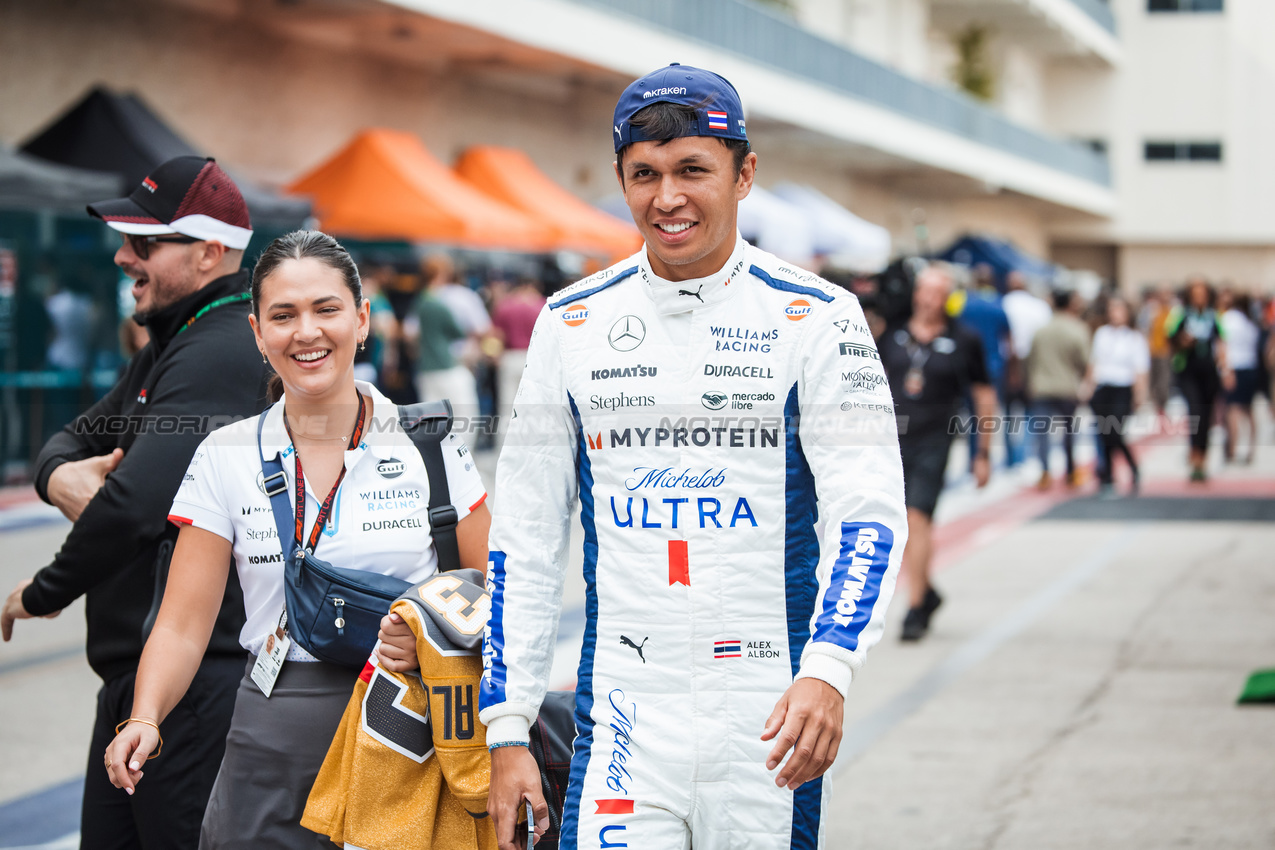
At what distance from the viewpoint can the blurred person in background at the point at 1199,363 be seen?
1636 cm

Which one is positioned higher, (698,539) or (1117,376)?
(1117,376)

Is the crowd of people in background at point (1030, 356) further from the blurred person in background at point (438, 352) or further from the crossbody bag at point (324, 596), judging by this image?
the crossbody bag at point (324, 596)

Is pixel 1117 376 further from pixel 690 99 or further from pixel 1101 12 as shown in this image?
pixel 1101 12

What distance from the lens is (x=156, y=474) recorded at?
3.34 meters

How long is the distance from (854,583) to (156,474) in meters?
1.74

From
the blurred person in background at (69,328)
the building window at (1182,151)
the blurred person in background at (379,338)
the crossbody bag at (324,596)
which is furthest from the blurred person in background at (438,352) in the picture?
the building window at (1182,151)

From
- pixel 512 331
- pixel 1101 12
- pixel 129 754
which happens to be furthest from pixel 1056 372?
pixel 1101 12

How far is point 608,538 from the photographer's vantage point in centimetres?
267

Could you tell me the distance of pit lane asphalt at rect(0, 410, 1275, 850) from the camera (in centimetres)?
522

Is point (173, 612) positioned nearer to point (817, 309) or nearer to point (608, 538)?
point (608, 538)

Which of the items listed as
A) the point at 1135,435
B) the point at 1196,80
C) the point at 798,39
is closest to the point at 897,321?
the point at 1135,435

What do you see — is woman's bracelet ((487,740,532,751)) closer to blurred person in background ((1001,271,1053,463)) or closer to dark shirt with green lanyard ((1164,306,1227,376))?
dark shirt with green lanyard ((1164,306,1227,376))

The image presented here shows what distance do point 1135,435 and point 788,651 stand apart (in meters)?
22.5

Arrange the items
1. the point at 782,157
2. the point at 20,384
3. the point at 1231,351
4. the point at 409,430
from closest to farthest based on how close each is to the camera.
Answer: the point at 409,430 < the point at 20,384 < the point at 1231,351 < the point at 782,157
